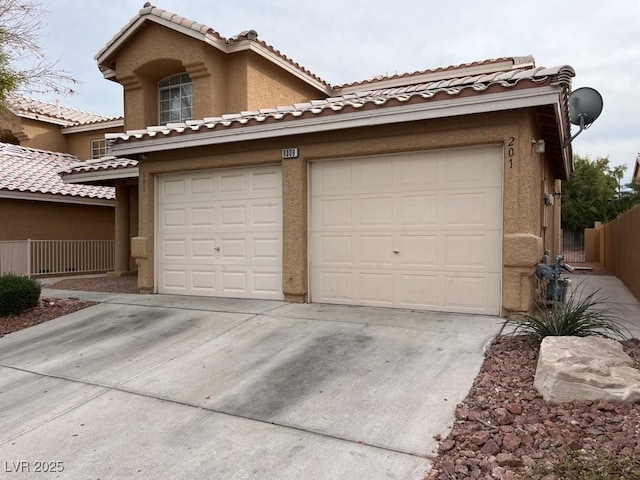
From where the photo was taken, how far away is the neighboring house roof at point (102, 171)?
13.3 metres

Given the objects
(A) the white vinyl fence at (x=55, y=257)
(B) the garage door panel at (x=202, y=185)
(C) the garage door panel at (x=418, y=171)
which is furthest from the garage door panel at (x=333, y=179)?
(A) the white vinyl fence at (x=55, y=257)

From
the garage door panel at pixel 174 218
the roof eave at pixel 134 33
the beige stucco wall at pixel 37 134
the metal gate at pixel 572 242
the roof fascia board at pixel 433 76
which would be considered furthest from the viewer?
the metal gate at pixel 572 242

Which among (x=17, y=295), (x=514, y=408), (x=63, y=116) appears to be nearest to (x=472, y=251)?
(x=514, y=408)

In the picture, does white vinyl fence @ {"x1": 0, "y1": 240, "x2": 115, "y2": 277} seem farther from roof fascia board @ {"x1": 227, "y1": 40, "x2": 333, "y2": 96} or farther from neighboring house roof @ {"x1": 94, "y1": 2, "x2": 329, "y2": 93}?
roof fascia board @ {"x1": 227, "y1": 40, "x2": 333, "y2": 96}

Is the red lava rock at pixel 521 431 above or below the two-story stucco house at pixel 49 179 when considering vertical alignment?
below

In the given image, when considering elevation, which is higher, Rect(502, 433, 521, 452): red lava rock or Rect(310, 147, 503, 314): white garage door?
Rect(310, 147, 503, 314): white garage door

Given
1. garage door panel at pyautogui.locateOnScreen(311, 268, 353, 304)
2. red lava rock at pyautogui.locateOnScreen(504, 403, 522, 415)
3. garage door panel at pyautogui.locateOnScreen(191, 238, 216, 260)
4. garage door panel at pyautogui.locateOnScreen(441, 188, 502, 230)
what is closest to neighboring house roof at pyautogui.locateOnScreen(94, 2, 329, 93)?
garage door panel at pyautogui.locateOnScreen(191, 238, 216, 260)

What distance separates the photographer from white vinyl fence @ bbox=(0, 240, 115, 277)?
14617 millimetres

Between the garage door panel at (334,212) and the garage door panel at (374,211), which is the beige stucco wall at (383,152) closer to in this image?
the garage door panel at (334,212)

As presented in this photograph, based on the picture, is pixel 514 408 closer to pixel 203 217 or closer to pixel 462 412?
pixel 462 412

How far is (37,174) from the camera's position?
A: 17.2 m

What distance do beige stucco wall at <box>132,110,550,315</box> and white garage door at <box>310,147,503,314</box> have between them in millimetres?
211

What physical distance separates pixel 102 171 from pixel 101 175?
0.47ft

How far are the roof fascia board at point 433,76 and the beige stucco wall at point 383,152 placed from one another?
567 centimetres
